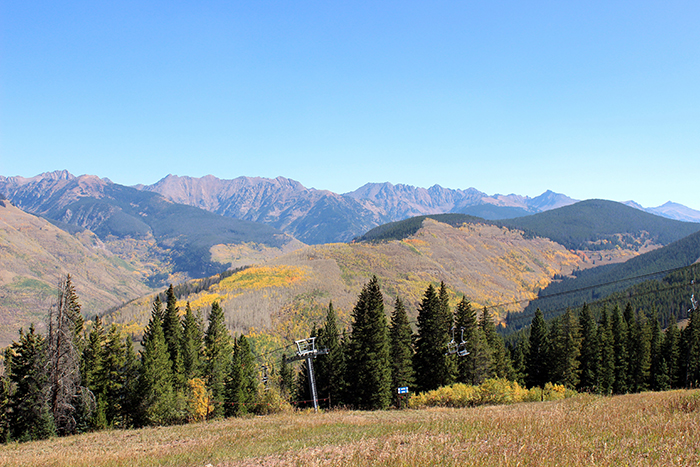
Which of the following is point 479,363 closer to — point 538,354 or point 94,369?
point 538,354

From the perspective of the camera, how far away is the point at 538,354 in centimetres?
6775

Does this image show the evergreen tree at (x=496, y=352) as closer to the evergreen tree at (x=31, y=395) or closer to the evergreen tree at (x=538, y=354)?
the evergreen tree at (x=538, y=354)

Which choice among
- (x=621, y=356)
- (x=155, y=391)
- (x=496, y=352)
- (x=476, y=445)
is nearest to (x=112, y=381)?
(x=155, y=391)

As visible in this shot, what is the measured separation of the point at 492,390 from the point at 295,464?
29.2m

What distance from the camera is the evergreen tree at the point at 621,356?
65.0 meters

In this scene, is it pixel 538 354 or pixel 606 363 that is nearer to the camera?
pixel 606 363

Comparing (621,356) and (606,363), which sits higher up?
(621,356)

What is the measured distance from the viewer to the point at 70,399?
3916 centimetres

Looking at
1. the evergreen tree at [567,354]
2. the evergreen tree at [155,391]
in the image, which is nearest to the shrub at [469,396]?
the evergreen tree at [155,391]

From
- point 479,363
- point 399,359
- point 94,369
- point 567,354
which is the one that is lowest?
point 567,354

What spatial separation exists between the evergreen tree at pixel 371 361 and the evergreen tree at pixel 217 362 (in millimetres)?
16394

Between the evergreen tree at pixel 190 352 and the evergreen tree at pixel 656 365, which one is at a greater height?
the evergreen tree at pixel 190 352

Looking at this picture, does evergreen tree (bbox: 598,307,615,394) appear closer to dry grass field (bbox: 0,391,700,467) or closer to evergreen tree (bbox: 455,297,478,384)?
evergreen tree (bbox: 455,297,478,384)

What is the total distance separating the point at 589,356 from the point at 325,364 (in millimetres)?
39398
